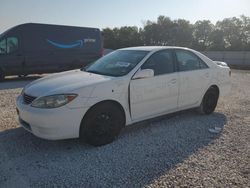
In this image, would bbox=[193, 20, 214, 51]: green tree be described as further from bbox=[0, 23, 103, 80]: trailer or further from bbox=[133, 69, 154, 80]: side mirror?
bbox=[133, 69, 154, 80]: side mirror

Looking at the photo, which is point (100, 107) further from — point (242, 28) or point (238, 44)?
point (242, 28)

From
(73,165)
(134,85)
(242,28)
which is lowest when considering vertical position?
(73,165)

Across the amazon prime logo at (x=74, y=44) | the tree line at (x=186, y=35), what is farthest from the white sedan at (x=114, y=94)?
the tree line at (x=186, y=35)

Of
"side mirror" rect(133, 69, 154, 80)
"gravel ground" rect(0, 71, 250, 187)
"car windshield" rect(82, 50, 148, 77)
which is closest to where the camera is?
"gravel ground" rect(0, 71, 250, 187)

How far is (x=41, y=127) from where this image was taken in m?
3.72

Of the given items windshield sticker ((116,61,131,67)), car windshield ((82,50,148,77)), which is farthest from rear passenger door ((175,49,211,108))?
windshield sticker ((116,61,131,67))

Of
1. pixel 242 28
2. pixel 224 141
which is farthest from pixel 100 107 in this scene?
pixel 242 28

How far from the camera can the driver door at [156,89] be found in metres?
4.46

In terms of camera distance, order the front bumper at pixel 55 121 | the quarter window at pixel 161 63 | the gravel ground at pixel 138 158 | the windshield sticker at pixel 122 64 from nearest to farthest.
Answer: the gravel ground at pixel 138 158, the front bumper at pixel 55 121, the windshield sticker at pixel 122 64, the quarter window at pixel 161 63

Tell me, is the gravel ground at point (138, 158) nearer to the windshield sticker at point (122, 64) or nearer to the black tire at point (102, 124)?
the black tire at point (102, 124)

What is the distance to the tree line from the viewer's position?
51.8 m

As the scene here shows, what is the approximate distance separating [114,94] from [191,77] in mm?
2027

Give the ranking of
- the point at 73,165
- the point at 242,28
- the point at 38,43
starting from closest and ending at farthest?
the point at 73,165 → the point at 38,43 → the point at 242,28

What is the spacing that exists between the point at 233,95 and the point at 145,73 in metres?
5.35
